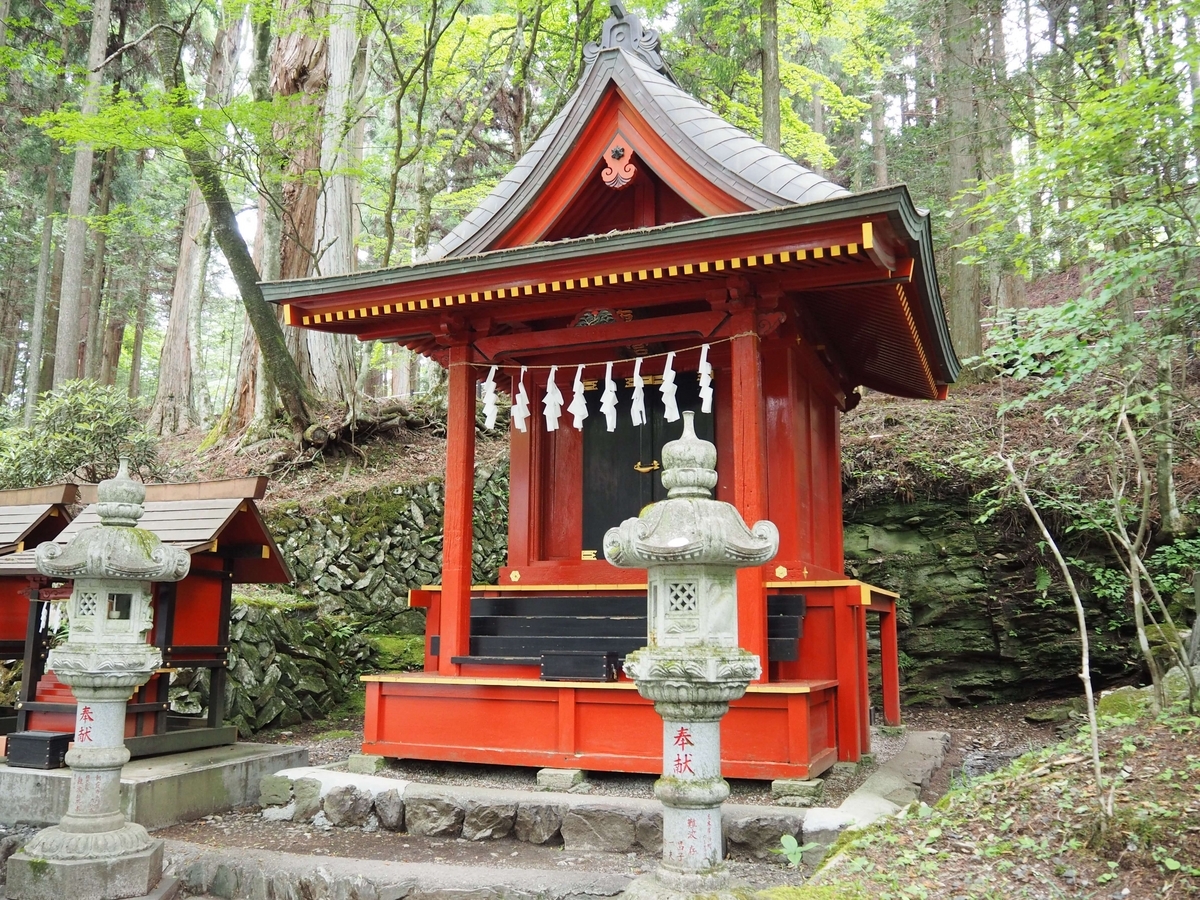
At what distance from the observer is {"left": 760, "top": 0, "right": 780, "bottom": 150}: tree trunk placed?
15.3 meters

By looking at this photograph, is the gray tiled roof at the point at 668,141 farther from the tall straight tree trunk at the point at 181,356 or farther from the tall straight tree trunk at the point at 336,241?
the tall straight tree trunk at the point at 181,356

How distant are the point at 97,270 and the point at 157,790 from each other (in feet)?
66.6

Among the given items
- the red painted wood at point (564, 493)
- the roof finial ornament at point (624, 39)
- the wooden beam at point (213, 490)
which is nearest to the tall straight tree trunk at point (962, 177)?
the roof finial ornament at point (624, 39)

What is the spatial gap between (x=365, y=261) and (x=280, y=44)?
1612 cm

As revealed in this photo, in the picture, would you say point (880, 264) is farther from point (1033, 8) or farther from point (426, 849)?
point (1033, 8)

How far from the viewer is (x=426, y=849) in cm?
625

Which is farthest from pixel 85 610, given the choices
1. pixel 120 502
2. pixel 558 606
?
pixel 558 606

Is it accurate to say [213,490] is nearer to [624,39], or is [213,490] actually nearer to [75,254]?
[624,39]

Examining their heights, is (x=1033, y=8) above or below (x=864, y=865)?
above

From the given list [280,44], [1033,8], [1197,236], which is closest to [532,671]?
[1197,236]

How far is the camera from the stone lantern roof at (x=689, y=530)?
416 cm

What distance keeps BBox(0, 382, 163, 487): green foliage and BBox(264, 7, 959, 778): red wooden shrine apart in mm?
6456

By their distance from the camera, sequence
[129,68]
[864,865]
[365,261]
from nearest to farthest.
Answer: [864,865] → [129,68] → [365,261]

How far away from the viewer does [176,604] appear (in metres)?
7.74
